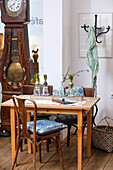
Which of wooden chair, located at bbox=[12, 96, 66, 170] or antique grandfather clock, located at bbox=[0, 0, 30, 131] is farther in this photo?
antique grandfather clock, located at bbox=[0, 0, 30, 131]

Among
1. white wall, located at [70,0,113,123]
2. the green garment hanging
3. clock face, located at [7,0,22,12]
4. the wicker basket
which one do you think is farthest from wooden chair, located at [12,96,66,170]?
clock face, located at [7,0,22,12]

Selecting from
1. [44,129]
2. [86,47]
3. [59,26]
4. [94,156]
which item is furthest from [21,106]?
[86,47]

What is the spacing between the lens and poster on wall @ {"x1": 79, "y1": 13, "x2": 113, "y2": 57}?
4.73m

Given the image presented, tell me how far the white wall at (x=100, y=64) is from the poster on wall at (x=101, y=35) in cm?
6

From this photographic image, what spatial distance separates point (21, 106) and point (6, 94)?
57.0 inches

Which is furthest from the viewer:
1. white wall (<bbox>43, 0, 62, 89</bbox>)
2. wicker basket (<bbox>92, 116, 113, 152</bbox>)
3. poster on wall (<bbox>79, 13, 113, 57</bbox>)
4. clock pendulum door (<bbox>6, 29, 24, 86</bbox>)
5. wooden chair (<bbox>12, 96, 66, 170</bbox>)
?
poster on wall (<bbox>79, 13, 113, 57</bbox>)

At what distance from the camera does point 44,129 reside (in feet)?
10.9

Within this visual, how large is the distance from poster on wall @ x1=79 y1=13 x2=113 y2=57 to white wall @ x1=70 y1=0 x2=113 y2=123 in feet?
0.20

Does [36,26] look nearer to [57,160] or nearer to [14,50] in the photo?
[14,50]

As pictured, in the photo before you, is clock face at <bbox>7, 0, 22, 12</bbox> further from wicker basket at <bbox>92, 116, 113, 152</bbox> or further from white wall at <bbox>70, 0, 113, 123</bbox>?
wicker basket at <bbox>92, 116, 113, 152</bbox>

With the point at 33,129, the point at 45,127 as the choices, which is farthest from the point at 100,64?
the point at 33,129

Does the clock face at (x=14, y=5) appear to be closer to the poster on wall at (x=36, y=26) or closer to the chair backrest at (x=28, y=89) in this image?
the poster on wall at (x=36, y=26)

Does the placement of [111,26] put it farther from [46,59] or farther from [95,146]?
[95,146]

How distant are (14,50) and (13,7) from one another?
59 cm
